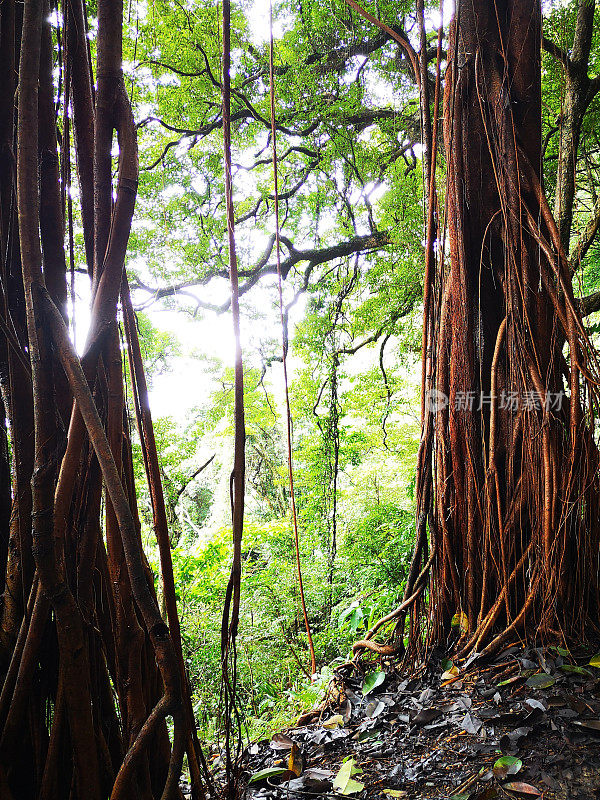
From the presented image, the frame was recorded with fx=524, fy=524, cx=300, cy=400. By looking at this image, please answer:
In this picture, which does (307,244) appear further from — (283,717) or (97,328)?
(97,328)

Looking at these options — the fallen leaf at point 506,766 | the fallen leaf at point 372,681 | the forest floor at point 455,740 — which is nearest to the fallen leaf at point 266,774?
the forest floor at point 455,740

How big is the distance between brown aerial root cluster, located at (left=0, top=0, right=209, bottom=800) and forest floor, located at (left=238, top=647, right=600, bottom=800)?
1.78 feet

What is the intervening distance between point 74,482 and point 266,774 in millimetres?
1031

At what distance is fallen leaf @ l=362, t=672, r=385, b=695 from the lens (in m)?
1.72

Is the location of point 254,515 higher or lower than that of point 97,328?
lower

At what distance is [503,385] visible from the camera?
5.89ft

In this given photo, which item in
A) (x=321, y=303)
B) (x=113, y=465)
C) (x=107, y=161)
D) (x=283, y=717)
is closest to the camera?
(x=113, y=465)

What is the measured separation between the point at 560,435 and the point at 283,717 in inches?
95.9

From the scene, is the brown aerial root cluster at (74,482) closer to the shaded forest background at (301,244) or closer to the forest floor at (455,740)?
the forest floor at (455,740)

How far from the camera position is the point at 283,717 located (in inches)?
122

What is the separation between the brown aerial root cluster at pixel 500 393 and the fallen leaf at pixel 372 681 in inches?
4.1

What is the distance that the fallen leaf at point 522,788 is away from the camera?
1.03 meters

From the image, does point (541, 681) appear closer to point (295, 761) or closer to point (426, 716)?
point (426, 716)

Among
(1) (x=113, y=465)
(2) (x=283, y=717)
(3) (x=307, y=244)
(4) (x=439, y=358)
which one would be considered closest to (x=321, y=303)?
(3) (x=307, y=244)
